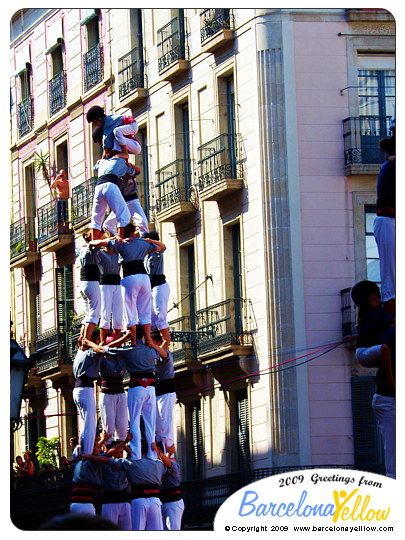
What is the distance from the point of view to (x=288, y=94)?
8539mm

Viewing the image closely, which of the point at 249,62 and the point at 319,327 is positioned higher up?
the point at 249,62

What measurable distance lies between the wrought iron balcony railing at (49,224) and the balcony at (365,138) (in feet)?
7.15

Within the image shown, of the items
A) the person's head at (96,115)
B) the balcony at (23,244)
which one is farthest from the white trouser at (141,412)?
the person's head at (96,115)

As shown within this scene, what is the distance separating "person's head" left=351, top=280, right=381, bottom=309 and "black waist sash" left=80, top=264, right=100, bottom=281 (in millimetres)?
1791

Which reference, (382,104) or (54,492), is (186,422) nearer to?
(54,492)

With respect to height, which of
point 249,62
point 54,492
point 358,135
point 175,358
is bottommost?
point 54,492

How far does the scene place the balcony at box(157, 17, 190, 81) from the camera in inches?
352

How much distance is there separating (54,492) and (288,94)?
10.5 feet

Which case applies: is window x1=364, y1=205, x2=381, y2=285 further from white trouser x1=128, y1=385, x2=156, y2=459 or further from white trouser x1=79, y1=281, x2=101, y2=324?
white trouser x1=79, y1=281, x2=101, y2=324

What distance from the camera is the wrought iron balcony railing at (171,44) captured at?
29.3ft

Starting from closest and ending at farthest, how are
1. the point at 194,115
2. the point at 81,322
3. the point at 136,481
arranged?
the point at 136,481 → the point at 81,322 → the point at 194,115

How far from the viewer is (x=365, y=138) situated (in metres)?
8.14

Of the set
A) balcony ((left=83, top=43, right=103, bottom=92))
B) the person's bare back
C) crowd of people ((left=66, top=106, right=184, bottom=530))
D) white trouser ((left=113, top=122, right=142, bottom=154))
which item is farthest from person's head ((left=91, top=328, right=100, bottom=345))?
balcony ((left=83, top=43, right=103, bottom=92))
